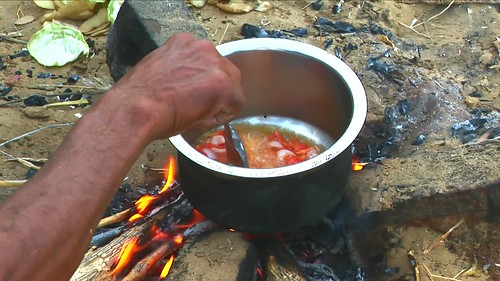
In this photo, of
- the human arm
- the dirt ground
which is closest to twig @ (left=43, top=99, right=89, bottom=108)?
the dirt ground

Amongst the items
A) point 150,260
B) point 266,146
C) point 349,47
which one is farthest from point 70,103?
point 349,47

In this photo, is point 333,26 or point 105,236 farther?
point 333,26

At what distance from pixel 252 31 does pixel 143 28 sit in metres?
0.84

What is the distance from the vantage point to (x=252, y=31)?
4.31m

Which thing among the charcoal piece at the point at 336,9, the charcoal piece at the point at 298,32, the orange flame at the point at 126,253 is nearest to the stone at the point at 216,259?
the orange flame at the point at 126,253

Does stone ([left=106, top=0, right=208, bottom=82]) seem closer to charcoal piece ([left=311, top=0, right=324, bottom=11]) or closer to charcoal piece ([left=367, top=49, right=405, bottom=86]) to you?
charcoal piece ([left=367, top=49, right=405, bottom=86])

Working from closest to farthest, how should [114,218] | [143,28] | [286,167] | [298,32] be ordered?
[286,167], [114,218], [143,28], [298,32]

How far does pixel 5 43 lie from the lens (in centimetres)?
441

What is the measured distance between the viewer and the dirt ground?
3486 mm

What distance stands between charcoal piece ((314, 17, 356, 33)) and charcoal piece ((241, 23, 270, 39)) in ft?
1.25

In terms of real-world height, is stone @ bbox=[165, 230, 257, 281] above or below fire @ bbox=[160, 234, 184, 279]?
above

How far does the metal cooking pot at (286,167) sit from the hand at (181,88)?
0.37 metres

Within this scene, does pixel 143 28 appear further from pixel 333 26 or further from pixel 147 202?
pixel 333 26

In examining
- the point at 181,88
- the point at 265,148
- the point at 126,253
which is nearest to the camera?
the point at 181,88
